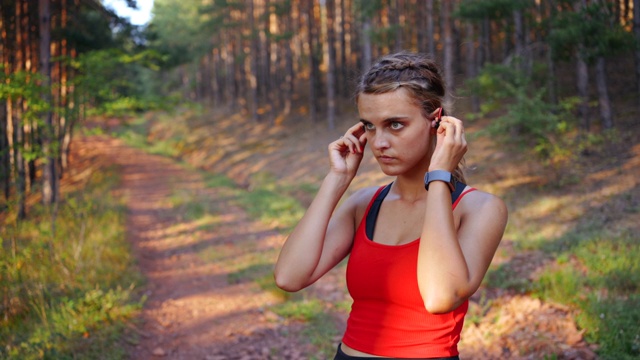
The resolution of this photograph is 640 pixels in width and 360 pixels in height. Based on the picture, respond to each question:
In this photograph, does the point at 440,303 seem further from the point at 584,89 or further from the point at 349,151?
the point at 584,89

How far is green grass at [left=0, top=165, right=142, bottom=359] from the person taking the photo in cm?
524

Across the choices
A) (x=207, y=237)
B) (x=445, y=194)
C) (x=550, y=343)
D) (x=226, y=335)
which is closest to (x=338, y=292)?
(x=226, y=335)

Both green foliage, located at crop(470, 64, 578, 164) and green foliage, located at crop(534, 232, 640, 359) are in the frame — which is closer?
green foliage, located at crop(534, 232, 640, 359)

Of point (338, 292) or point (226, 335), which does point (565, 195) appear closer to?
point (338, 292)

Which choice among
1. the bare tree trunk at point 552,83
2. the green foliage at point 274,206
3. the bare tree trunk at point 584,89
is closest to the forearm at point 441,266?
the green foliage at point 274,206

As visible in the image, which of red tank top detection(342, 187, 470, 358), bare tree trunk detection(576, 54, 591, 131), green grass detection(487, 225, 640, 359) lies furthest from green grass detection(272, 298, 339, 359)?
bare tree trunk detection(576, 54, 591, 131)

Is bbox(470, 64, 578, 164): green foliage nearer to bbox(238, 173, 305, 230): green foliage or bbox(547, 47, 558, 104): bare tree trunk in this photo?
bbox(547, 47, 558, 104): bare tree trunk

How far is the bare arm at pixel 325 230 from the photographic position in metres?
2.23

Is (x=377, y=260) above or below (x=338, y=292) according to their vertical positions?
above

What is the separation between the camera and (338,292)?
7.38 meters

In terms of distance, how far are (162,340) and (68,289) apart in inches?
66.2

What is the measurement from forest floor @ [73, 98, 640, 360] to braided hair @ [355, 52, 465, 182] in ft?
3.87

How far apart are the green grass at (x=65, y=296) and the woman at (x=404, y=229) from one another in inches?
152

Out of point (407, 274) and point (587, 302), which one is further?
point (587, 302)
